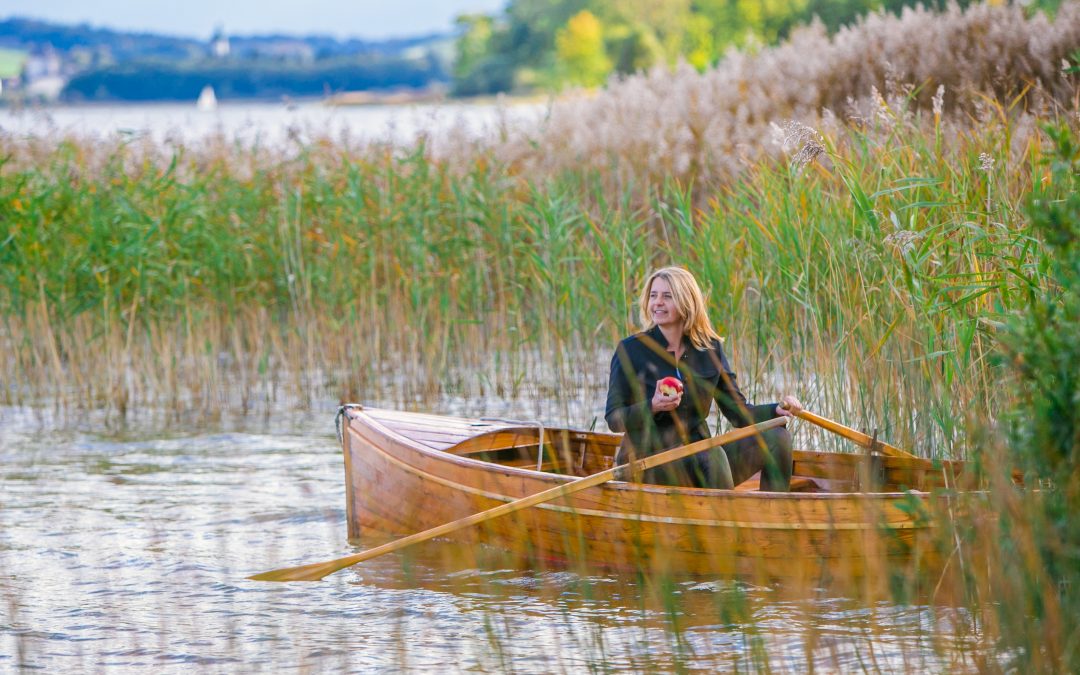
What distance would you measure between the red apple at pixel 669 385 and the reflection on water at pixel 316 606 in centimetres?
72

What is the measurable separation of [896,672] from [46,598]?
342 cm

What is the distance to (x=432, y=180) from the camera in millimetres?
9719

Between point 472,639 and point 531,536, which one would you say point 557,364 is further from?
point 472,639

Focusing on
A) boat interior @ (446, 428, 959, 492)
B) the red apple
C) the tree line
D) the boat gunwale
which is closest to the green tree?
the tree line

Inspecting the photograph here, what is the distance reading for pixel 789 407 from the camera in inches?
214

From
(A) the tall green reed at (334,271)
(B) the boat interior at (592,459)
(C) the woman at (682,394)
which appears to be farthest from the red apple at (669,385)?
(A) the tall green reed at (334,271)

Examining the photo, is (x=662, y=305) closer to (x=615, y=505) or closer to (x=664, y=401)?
(x=664, y=401)

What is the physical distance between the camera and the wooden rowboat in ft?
16.8

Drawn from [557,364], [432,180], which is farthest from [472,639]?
[432,180]

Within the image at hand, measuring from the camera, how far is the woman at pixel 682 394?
568 centimetres

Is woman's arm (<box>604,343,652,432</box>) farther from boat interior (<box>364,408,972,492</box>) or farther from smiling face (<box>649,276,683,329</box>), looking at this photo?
boat interior (<box>364,408,972,492</box>)

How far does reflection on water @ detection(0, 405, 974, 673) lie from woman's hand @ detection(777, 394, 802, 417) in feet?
2.30

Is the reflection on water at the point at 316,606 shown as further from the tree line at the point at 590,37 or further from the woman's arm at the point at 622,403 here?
the tree line at the point at 590,37

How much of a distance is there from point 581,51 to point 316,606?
66.2 m
